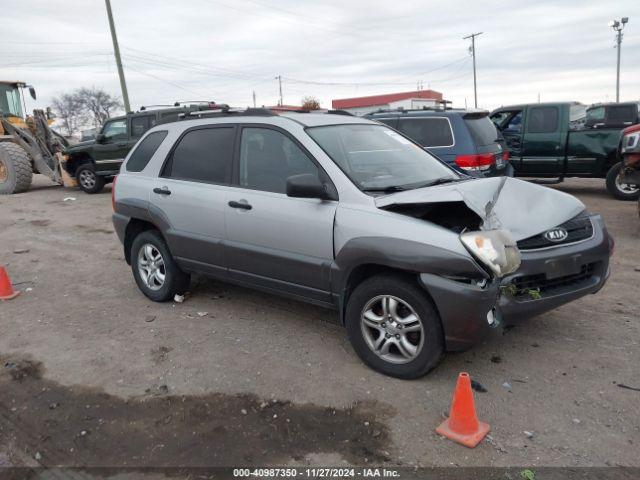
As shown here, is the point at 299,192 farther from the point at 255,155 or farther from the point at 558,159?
the point at 558,159

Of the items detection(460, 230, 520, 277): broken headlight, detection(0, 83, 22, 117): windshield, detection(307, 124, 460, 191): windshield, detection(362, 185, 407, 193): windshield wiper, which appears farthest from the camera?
detection(0, 83, 22, 117): windshield

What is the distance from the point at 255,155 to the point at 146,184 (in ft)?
4.67

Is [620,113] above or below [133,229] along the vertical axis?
above

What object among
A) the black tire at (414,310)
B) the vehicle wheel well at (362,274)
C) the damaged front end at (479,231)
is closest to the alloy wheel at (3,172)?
the vehicle wheel well at (362,274)

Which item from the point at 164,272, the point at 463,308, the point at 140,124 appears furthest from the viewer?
the point at 140,124

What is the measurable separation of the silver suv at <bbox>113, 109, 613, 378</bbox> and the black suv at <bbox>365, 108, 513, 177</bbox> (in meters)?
3.32

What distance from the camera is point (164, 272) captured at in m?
5.32

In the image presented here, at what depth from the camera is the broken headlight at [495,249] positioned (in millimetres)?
3148

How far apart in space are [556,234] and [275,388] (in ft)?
7.33

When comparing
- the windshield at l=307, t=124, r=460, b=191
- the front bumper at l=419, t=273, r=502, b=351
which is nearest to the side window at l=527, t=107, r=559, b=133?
the windshield at l=307, t=124, r=460, b=191

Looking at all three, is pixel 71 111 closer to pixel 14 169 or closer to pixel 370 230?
pixel 14 169

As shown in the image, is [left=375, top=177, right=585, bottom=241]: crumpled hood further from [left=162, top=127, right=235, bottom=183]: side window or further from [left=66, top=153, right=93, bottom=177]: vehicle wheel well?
[left=66, top=153, right=93, bottom=177]: vehicle wheel well

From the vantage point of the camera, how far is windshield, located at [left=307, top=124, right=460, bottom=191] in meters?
3.97

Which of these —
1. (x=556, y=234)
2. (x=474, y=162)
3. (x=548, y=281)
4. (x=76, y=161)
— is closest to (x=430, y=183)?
(x=556, y=234)
